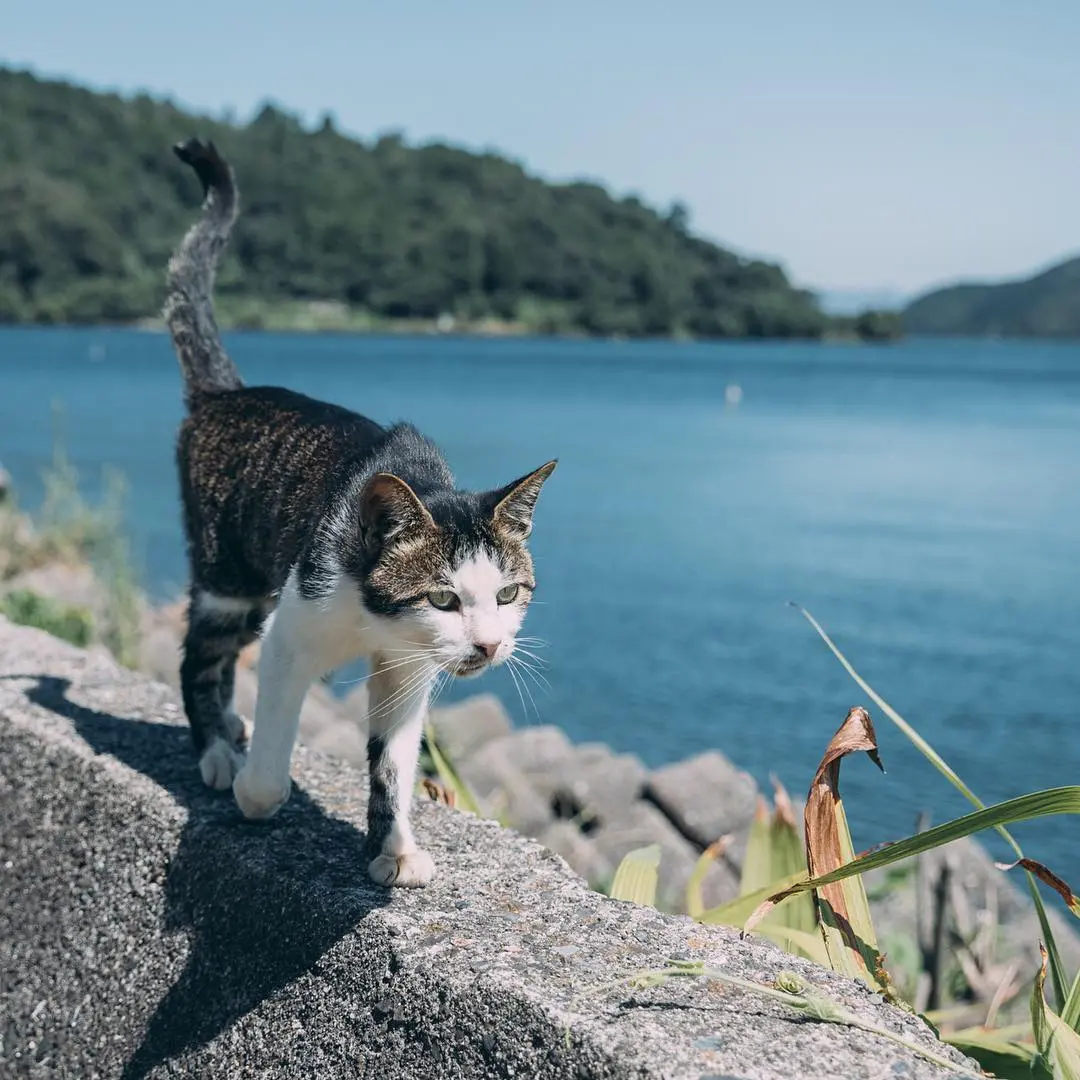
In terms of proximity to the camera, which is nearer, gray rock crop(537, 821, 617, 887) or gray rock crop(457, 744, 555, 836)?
Result: gray rock crop(537, 821, 617, 887)

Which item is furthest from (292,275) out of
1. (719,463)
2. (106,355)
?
(719,463)

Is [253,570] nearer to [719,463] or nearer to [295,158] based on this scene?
[719,463]

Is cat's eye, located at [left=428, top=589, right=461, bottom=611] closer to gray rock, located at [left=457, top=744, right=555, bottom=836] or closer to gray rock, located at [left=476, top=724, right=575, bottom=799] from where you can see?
gray rock, located at [left=457, top=744, right=555, bottom=836]

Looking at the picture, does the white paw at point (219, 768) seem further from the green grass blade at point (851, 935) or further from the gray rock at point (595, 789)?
the gray rock at point (595, 789)

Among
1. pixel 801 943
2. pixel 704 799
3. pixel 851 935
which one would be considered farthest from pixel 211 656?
pixel 704 799

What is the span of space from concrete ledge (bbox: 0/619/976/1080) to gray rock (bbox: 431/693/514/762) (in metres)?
4.36

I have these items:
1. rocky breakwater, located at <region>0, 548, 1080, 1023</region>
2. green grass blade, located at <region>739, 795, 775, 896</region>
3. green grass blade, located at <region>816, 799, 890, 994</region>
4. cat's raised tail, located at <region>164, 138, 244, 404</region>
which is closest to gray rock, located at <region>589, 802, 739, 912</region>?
Result: rocky breakwater, located at <region>0, 548, 1080, 1023</region>

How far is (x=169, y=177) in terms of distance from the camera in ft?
220

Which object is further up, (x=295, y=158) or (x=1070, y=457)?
(x=295, y=158)

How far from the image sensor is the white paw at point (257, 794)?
2.76 meters

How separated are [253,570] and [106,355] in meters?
55.9

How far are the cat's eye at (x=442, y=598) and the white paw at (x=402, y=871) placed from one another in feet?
1.73

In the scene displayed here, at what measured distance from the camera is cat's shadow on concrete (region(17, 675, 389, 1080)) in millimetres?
2436

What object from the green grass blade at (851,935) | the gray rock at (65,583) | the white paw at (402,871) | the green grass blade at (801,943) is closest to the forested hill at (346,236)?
the gray rock at (65,583)
